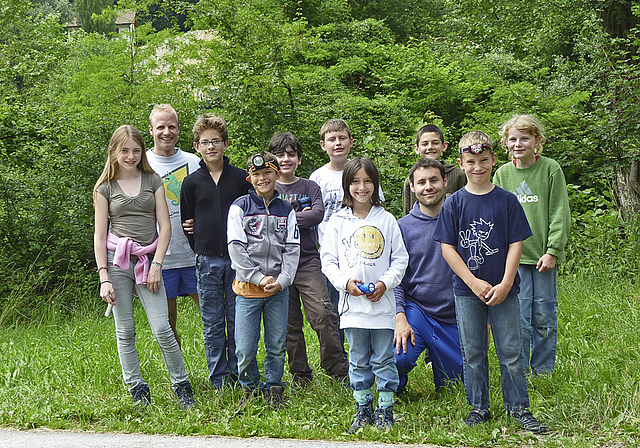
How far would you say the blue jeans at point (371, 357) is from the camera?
3.59 m

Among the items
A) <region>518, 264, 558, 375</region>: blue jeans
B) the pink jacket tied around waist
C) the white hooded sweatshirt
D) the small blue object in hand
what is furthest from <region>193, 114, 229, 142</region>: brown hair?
<region>518, 264, 558, 375</region>: blue jeans

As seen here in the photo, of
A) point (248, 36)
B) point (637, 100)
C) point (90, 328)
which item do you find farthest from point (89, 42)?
point (637, 100)

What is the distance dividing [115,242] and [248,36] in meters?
6.00

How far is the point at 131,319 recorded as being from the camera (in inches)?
165

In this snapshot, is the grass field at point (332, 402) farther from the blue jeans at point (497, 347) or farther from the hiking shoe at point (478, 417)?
the blue jeans at point (497, 347)

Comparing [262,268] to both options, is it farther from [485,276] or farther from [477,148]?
[477,148]

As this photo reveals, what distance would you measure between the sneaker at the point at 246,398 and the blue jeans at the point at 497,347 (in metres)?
1.56

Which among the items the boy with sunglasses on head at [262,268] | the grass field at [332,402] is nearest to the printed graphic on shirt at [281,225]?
the boy with sunglasses on head at [262,268]

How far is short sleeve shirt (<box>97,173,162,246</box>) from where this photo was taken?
4.14 meters

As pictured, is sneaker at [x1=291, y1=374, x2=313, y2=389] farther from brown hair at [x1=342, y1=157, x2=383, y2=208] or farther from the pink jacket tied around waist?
brown hair at [x1=342, y1=157, x2=383, y2=208]

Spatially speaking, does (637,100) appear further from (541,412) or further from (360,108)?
(541,412)

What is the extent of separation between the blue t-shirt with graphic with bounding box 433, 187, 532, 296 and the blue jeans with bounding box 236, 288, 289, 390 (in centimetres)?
129

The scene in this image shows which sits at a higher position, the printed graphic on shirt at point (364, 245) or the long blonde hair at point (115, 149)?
the long blonde hair at point (115, 149)

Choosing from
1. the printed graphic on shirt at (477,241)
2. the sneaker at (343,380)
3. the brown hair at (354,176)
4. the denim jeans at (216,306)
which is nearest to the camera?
the printed graphic on shirt at (477,241)
